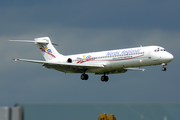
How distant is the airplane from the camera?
3966cm

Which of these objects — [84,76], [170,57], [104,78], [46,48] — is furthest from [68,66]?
[170,57]

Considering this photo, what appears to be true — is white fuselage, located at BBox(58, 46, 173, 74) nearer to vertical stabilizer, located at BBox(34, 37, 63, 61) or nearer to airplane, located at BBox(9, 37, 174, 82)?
airplane, located at BBox(9, 37, 174, 82)

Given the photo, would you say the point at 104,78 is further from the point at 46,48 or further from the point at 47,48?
the point at 46,48

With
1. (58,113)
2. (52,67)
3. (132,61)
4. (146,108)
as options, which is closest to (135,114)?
(146,108)

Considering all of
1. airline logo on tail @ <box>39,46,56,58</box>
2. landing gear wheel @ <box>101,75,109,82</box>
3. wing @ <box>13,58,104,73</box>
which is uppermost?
airline logo on tail @ <box>39,46,56,58</box>

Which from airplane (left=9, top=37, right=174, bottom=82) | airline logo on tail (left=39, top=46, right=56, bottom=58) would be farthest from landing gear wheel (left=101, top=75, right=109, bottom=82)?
airline logo on tail (left=39, top=46, right=56, bottom=58)

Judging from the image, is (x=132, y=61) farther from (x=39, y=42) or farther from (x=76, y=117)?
(x=76, y=117)

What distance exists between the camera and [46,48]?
176 feet

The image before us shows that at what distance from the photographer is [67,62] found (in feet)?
158

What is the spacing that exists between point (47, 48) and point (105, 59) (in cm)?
1385

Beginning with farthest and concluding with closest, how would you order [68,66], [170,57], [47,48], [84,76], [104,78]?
[47,48] < [104,78] < [84,76] < [68,66] < [170,57]

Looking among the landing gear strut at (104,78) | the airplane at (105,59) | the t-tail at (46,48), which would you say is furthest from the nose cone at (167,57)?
the t-tail at (46,48)

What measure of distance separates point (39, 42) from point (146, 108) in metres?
45.2

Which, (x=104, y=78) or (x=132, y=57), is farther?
(x=104, y=78)
